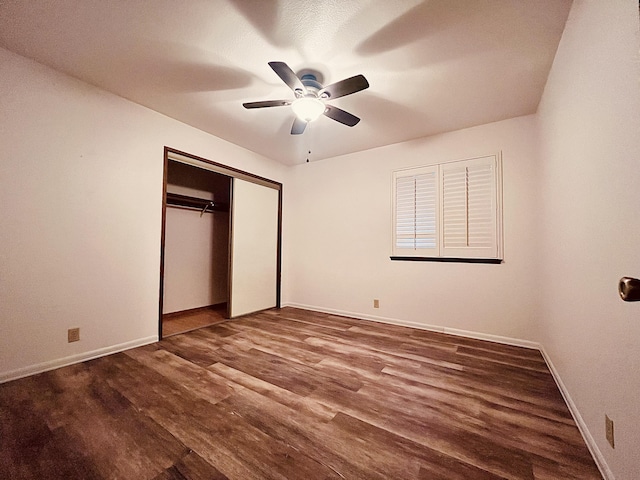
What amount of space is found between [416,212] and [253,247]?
2483mm

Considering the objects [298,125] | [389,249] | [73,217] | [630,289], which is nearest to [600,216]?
[630,289]

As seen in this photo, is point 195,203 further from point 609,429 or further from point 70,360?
point 609,429

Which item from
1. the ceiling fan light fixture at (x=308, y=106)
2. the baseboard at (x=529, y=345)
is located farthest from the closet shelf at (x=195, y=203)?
the ceiling fan light fixture at (x=308, y=106)

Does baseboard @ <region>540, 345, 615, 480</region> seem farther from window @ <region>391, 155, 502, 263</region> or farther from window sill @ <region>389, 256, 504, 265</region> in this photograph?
window @ <region>391, 155, 502, 263</region>

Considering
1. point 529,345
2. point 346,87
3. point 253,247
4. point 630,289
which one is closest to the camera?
point 630,289

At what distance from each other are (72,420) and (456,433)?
2.19 m

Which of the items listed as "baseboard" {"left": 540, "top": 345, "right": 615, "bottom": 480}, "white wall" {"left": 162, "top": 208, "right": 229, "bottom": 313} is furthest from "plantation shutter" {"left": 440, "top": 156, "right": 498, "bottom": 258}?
"white wall" {"left": 162, "top": 208, "right": 229, "bottom": 313}

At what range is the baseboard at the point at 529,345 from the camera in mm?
1117

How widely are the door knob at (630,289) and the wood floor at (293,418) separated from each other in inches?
41.6

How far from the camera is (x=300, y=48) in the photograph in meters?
1.78

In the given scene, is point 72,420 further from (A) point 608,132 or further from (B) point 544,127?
(B) point 544,127

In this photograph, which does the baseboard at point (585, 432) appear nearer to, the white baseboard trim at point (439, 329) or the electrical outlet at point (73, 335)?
the white baseboard trim at point (439, 329)

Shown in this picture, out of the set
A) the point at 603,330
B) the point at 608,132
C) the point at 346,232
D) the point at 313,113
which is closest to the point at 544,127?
the point at 608,132

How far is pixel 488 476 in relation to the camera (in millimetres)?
1064
